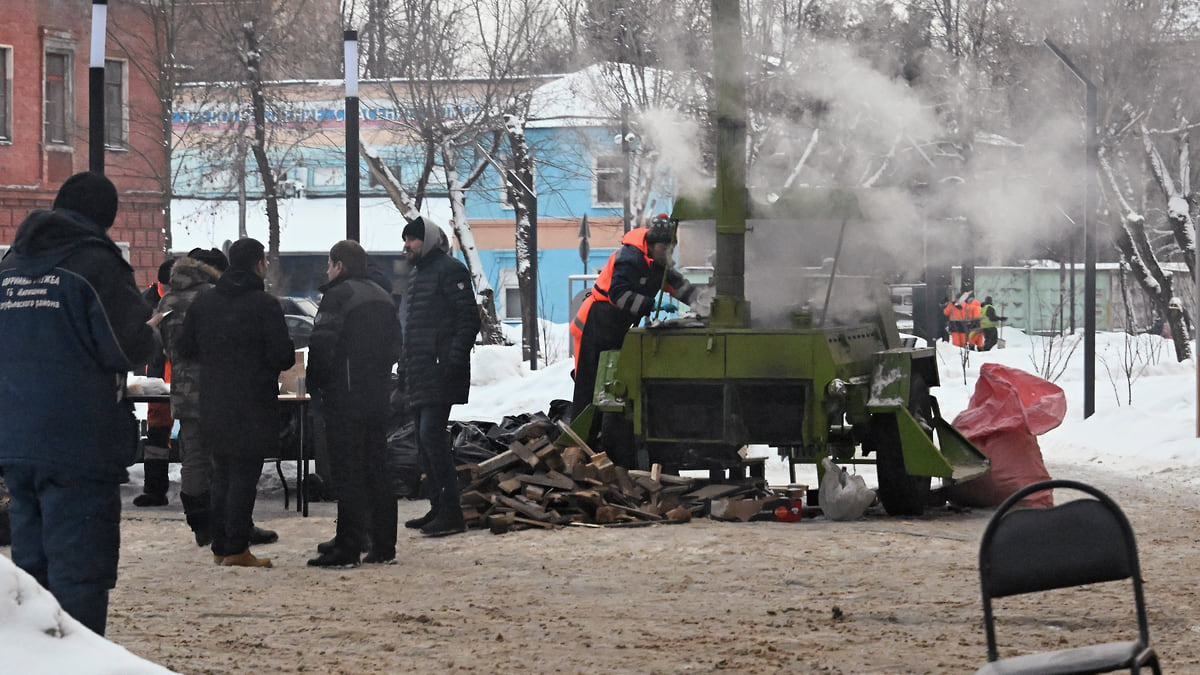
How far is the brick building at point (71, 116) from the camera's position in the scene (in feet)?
106

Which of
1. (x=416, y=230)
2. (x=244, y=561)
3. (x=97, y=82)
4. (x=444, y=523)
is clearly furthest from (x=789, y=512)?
(x=97, y=82)

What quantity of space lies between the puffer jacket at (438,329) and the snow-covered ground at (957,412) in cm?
505

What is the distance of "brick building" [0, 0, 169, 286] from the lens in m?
32.4

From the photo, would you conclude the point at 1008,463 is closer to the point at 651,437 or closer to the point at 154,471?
the point at 651,437

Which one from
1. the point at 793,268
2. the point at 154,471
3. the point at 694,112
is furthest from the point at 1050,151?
the point at 154,471

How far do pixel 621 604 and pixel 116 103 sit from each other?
29.3 meters

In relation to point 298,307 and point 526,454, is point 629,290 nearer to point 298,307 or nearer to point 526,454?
point 526,454

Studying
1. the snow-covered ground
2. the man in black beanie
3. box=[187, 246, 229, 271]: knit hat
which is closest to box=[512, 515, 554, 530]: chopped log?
box=[187, 246, 229, 271]: knit hat

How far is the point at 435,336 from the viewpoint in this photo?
1058 cm

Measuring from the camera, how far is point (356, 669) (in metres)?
6.67

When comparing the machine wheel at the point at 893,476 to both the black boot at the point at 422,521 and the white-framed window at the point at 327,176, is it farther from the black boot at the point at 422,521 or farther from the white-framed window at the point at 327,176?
the white-framed window at the point at 327,176

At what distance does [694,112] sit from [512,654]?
27736 mm

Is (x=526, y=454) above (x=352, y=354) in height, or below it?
below

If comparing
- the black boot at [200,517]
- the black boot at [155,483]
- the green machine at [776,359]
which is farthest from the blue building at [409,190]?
the black boot at [200,517]
